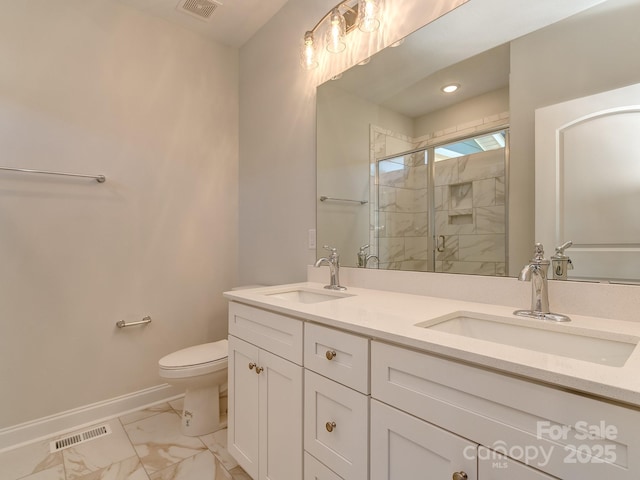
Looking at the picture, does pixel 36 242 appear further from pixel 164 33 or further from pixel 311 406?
pixel 311 406

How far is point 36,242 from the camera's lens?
175 centimetres

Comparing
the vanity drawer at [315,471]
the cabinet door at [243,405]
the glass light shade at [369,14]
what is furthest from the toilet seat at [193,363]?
the glass light shade at [369,14]

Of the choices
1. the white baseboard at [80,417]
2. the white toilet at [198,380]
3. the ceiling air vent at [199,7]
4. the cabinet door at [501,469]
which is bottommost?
the white baseboard at [80,417]

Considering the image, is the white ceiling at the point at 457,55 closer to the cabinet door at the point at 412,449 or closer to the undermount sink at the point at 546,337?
the undermount sink at the point at 546,337

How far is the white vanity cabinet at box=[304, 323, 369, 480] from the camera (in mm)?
871

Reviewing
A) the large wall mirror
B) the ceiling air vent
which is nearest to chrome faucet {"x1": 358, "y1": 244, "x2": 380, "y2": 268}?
the large wall mirror

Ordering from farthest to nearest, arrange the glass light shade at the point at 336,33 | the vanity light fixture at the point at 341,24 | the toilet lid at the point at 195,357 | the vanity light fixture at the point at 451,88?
the toilet lid at the point at 195,357, the glass light shade at the point at 336,33, the vanity light fixture at the point at 341,24, the vanity light fixture at the point at 451,88

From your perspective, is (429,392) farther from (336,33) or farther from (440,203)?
(336,33)

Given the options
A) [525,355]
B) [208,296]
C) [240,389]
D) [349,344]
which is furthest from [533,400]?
[208,296]

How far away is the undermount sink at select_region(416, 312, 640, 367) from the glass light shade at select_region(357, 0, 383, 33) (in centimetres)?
132

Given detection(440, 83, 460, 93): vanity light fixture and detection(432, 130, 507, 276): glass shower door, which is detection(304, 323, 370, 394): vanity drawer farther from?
detection(440, 83, 460, 93): vanity light fixture

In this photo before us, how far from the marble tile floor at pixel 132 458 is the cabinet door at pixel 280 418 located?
379 mm

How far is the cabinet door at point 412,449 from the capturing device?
0.67 m

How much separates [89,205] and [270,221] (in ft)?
3.55
